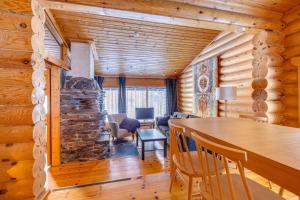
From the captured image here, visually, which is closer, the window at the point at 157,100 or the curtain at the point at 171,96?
the curtain at the point at 171,96

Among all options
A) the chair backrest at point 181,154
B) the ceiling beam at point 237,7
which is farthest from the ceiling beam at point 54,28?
the chair backrest at point 181,154

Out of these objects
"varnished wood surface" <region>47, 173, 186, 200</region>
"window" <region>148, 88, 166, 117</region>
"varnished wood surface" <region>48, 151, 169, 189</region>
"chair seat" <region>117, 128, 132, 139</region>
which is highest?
"window" <region>148, 88, 166, 117</region>

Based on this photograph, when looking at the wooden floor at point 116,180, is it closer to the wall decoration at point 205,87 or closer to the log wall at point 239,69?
the log wall at point 239,69

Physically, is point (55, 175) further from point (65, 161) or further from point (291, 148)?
point (291, 148)

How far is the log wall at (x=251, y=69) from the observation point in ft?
9.37

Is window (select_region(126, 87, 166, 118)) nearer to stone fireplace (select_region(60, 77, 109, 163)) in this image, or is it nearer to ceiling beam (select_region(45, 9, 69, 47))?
stone fireplace (select_region(60, 77, 109, 163))

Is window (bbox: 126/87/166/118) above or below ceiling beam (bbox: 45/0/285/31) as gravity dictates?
below

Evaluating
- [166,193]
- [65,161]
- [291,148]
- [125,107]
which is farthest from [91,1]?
[125,107]

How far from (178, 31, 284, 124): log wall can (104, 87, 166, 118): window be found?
8.00 feet

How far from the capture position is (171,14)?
2.45 m

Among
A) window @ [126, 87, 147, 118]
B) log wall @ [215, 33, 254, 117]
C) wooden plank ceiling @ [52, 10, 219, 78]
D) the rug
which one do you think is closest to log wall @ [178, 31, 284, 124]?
log wall @ [215, 33, 254, 117]

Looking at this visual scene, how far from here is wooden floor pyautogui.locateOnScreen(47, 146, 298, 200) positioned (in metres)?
2.18

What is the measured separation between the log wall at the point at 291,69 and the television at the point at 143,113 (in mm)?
4273

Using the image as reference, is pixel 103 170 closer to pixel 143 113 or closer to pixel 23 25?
pixel 23 25
